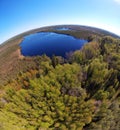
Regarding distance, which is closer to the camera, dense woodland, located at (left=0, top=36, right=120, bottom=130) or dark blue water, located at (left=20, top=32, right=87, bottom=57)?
dense woodland, located at (left=0, top=36, right=120, bottom=130)

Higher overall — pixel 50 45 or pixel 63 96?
pixel 50 45

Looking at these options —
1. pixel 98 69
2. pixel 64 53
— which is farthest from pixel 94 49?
pixel 64 53

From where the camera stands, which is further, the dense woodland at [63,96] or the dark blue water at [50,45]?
the dark blue water at [50,45]

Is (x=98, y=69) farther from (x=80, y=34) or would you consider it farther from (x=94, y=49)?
(x=80, y=34)

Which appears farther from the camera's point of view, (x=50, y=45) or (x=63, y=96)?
(x=50, y=45)

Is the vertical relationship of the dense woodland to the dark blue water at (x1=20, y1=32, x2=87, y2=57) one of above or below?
below
